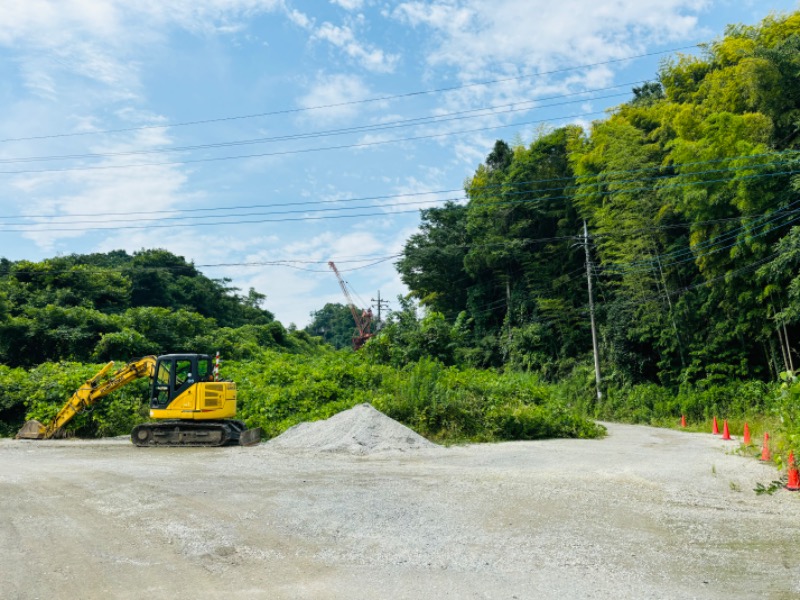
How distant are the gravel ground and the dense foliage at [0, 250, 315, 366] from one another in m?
17.7

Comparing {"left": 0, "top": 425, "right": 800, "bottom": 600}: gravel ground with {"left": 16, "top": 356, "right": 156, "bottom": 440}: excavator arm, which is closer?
{"left": 0, "top": 425, "right": 800, "bottom": 600}: gravel ground

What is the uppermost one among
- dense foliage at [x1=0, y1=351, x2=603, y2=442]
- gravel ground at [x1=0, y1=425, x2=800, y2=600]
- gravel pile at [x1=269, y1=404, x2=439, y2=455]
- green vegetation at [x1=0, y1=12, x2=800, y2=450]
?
green vegetation at [x1=0, y1=12, x2=800, y2=450]

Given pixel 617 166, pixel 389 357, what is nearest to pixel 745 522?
pixel 389 357

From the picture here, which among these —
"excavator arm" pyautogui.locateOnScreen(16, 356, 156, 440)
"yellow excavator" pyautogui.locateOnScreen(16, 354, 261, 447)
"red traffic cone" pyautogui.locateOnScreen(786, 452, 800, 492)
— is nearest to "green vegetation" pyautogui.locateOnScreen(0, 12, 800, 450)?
"red traffic cone" pyautogui.locateOnScreen(786, 452, 800, 492)

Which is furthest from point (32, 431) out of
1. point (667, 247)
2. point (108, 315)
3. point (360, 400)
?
point (667, 247)

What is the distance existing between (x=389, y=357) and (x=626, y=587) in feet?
67.6

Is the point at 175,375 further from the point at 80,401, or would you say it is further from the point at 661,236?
the point at 661,236

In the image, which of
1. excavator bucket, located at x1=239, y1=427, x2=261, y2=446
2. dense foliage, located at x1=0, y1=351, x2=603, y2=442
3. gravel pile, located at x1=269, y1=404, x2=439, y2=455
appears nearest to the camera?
gravel pile, located at x1=269, y1=404, x2=439, y2=455

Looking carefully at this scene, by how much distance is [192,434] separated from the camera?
1505cm

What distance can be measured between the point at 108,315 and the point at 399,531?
28103mm

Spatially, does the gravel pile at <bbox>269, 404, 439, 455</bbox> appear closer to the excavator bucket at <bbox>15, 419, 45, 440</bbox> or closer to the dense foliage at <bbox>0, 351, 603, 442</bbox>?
the dense foliage at <bbox>0, 351, 603, 442</bbox>

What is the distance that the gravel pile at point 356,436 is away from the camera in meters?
13.6

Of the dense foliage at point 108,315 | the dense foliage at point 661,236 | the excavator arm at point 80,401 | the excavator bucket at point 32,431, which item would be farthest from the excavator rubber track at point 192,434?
the dense foliage at point 108,315

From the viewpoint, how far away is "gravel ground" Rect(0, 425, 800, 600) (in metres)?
4.91
